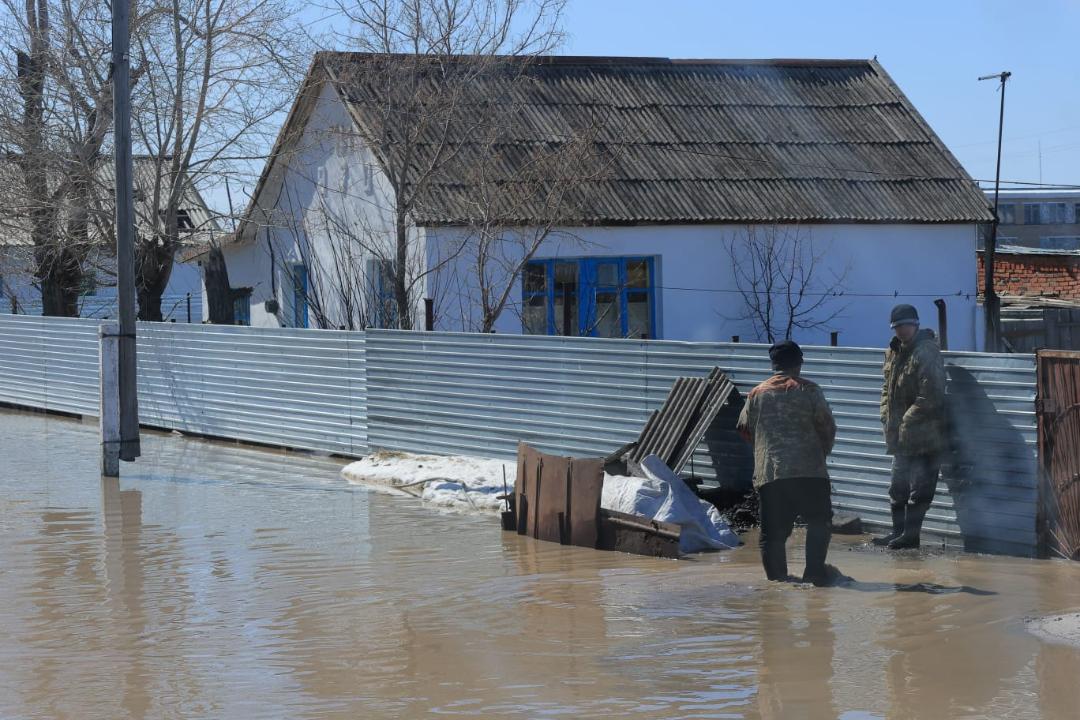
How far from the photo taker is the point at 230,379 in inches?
680

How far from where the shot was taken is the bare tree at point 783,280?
2053cm

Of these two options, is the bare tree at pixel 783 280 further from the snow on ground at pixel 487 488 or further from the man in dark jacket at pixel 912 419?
the man in dark jacket at pixel 912 419

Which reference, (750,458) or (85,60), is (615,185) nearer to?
(85,60)

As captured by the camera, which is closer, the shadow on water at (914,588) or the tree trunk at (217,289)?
the shadow on water at (914,588)

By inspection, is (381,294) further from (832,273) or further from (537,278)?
Answer: (832,273)

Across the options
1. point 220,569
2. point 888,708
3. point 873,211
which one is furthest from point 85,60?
point 888,708

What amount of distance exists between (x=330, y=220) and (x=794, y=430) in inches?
534

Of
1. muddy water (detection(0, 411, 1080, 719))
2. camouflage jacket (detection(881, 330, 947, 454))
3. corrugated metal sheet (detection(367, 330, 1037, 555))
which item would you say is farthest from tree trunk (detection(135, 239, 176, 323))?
camouflage jacket (detection(881, 330, 947, 454))

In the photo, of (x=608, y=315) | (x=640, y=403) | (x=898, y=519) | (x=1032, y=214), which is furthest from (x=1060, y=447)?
(x=1032, y=214)

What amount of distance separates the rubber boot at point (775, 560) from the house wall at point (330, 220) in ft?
33.6

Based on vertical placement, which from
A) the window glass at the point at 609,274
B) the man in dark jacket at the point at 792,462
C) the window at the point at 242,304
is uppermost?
the window glass at the point at 609,274

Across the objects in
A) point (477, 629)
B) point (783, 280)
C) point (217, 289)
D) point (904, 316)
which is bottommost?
point (477, 629)

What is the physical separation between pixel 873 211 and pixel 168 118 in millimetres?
11265

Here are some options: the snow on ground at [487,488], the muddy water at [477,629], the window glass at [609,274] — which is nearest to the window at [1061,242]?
the window glass at [609,274]
